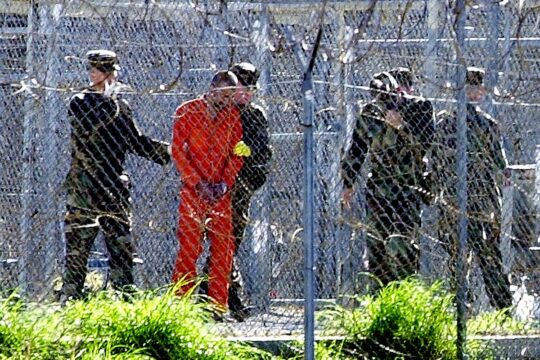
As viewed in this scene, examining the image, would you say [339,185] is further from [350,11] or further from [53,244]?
[53,244]

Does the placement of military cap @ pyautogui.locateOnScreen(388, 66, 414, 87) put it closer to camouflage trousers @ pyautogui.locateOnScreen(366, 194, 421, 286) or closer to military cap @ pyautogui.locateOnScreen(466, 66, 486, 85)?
military cap @ pyautogui.locateOnScreen(466, 66, 486, 85)

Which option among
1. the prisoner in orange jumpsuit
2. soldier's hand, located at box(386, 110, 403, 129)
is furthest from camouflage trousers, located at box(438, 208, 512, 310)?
the prisoner in orange jumpsuit

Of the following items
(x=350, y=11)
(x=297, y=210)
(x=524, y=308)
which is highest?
(x=350, y=11)

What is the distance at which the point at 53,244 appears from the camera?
7.68 meters

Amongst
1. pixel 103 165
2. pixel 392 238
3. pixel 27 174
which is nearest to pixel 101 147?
pixel 103 165

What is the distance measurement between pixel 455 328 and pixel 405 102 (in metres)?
1.28

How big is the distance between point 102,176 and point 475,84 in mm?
2179

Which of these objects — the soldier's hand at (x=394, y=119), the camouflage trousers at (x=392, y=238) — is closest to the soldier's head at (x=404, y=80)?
the soldier's hand at (x=394, y=119)

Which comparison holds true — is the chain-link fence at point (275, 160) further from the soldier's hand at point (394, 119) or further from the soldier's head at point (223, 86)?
the soldier's head at point (223, 86)

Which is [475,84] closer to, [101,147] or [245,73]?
[245,73]

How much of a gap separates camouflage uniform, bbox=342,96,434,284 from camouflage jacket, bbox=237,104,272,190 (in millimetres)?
494

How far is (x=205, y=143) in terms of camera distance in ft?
24.7

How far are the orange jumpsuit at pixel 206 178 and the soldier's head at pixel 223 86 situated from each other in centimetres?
15

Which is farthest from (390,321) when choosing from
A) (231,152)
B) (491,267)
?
(231,152)
